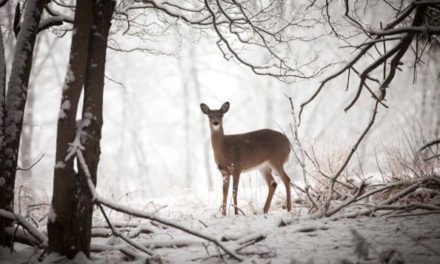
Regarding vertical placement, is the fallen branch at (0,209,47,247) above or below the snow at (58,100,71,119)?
below

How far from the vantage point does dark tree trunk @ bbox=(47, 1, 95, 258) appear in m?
2.91

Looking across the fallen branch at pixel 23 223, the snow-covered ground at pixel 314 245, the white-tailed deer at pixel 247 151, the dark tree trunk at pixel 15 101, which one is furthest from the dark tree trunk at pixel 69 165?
the white-tailed deer at pixel 247 151

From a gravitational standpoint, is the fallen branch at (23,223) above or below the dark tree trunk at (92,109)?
below

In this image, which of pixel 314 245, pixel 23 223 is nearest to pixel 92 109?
pixel 23 223

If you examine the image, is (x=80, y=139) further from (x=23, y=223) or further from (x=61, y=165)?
(x=23, y=223)

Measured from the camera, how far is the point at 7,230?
138 inches

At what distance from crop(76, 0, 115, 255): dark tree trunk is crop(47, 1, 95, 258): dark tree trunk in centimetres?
6

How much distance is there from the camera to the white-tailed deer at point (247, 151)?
24.1 feet

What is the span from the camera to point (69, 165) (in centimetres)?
291

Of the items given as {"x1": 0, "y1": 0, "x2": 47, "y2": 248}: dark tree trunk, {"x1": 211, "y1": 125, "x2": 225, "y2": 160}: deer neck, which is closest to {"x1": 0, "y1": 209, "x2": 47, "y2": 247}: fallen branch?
{"x1": 0, "y1": 0, "x2": 47, "y2": 248}: dark tree trunk

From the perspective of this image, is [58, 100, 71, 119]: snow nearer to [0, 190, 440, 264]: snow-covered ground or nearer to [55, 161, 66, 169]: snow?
[55, 161, 66, 169]: snow

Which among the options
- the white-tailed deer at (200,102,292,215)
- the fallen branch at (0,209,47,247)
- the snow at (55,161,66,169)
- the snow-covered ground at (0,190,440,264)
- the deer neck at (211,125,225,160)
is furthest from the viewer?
the deer neck at (211,125,225,160)

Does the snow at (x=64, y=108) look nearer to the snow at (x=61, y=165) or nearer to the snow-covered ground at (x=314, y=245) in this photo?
the snow at (x=61, y=165)

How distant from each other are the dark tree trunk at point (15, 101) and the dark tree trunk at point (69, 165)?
92 cm
